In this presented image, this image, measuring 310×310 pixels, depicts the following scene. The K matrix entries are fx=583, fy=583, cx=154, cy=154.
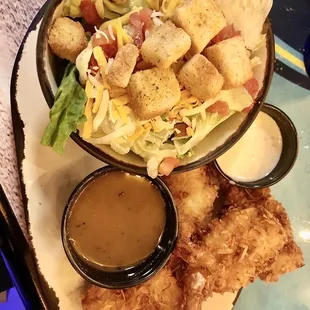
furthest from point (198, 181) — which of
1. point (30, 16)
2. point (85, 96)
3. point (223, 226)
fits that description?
point (30, 16)

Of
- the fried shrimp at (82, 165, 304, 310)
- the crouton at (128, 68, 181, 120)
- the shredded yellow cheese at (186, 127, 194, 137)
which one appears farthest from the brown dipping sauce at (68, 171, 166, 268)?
the crouton at (128, 68, 181, 120)

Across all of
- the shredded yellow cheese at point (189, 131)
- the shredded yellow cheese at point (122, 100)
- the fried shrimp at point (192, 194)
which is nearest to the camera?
the shredded yellow cheese at point (122, 100)

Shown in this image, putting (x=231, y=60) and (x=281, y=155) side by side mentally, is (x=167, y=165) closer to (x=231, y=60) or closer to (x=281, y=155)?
(x=231, y=60)

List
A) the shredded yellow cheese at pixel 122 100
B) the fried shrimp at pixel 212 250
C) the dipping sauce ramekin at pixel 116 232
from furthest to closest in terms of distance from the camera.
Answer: the fried shrimp at pixel 212 250
the dipping sauce ramekin at pixel 116 232
the shredded yellow cheese at pixel 122 100

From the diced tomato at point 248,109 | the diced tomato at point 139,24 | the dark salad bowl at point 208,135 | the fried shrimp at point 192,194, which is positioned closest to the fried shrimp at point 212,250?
the fried shrimp at point 192,194

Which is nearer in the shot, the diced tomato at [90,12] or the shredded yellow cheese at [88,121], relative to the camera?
the shredded yellow cheese at [88,121]

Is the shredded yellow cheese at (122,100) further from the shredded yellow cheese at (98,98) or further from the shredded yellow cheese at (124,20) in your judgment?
the shredded yellow cheese at (124,20)

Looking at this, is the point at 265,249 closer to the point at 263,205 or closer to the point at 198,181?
the point at 263,205
